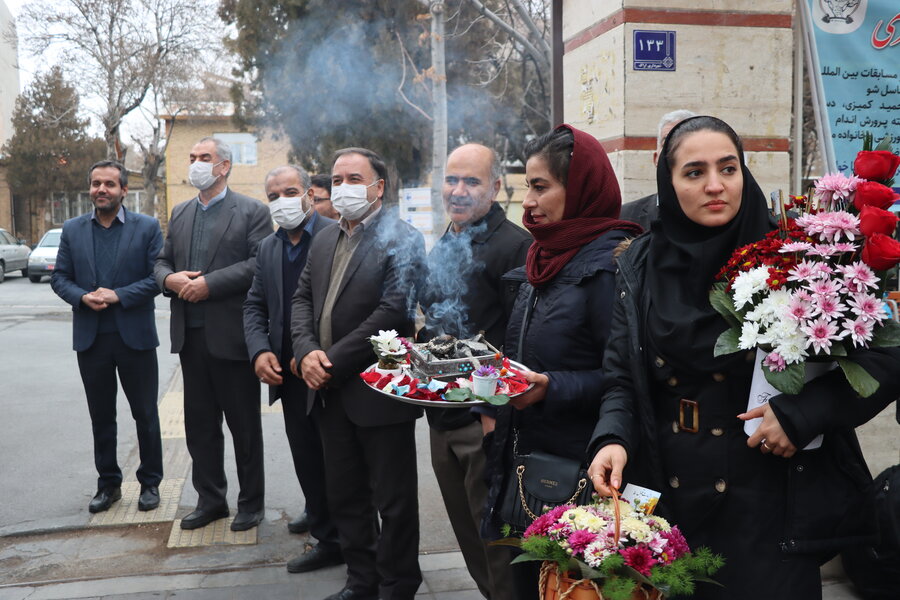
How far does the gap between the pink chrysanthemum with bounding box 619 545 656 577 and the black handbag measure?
0.51 m

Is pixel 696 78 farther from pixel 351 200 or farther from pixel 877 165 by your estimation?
pixel 877 165

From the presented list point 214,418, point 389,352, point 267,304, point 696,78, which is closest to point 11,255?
point 214,418

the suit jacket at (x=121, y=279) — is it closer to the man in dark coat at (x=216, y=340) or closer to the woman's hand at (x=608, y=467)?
the man in dark coat at (x=216, y=340)

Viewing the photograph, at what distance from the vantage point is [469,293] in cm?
380

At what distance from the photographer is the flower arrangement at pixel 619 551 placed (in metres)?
2.09

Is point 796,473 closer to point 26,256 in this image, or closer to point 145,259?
point 145,259

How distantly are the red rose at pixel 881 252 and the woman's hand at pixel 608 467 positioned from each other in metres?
0.88

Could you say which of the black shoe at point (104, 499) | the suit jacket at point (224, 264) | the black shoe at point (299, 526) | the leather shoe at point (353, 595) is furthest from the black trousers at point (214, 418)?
the leather shoe at point (353, 595)

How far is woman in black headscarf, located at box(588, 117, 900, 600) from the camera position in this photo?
2277 millimetres

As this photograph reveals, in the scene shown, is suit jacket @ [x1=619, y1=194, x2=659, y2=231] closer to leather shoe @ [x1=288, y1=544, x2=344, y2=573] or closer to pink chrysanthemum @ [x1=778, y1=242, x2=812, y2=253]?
pink chrysanthemum @ [x1=778, y1=242, x2=812, y2=253]

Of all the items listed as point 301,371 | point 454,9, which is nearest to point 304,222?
point 301,371

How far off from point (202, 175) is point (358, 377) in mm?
2264

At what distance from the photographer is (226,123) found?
136 ft

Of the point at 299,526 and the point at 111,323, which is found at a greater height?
the point at 111,323
